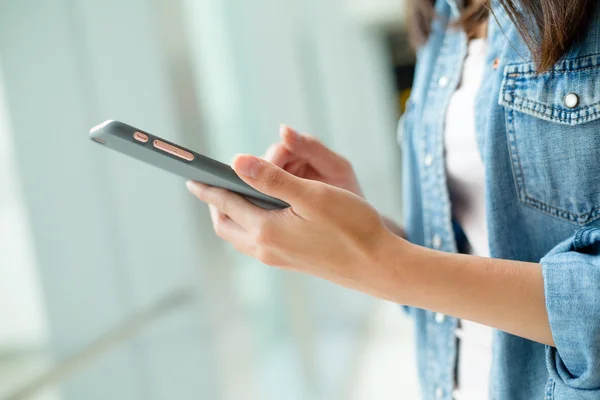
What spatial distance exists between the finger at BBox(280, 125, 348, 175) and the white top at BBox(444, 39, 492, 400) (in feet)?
0.65

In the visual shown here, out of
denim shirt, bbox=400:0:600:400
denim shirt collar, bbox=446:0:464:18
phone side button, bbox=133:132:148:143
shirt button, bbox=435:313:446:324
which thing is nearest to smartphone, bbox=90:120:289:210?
phone side button, bbox=133:132:148:143

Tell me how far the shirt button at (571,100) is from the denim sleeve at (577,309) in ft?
0.53

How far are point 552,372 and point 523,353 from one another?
13 cm

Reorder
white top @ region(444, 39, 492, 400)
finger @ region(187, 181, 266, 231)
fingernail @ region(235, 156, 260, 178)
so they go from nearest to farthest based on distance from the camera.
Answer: fingernail @ region(235, 156, 260, 178)
finger @ region(187, 181, 266, 231)
white top @ region(444, 39, 492, 400)

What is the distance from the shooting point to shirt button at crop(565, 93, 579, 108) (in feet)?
2.41

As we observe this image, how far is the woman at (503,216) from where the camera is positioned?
0.69 m

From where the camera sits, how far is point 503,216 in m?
0.84

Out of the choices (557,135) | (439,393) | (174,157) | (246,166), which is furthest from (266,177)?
(439,393)

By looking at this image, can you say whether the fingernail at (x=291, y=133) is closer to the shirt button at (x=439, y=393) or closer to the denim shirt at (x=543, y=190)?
the denim shirt at (x=543, y=190)

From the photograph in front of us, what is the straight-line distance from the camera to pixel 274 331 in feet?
8.68

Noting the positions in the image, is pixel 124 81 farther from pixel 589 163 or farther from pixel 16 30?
pixel 589 163

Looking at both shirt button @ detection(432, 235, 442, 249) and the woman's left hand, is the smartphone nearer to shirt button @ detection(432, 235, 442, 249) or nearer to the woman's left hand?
the woman's left hand

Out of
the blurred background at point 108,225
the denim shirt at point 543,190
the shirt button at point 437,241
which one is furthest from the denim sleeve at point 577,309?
the blurred background at point 108,225

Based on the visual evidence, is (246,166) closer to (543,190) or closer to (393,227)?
(543,190)
